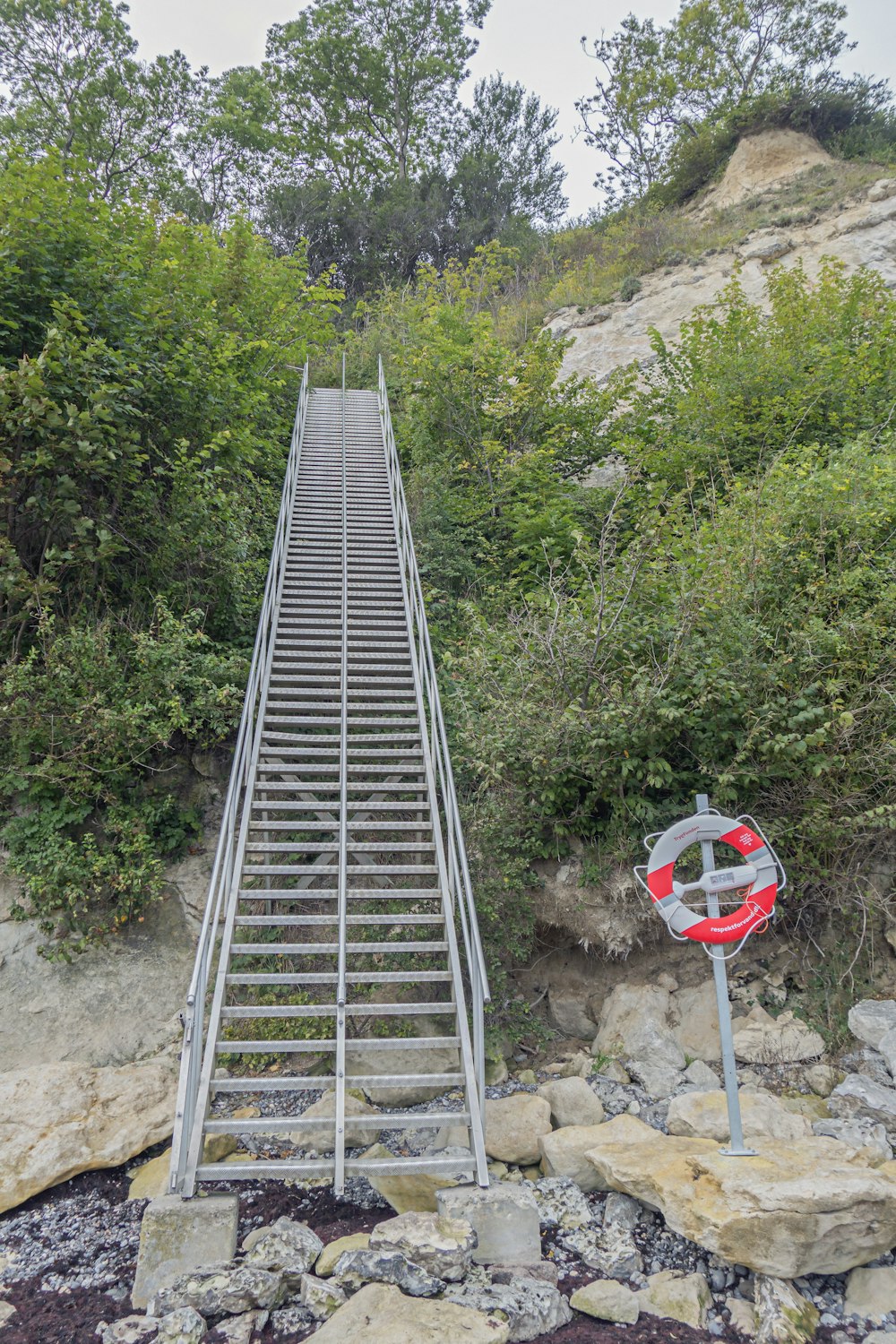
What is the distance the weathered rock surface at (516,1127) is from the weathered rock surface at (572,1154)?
78 millimetres

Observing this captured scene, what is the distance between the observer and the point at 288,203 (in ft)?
75.9

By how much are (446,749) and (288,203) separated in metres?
23.3

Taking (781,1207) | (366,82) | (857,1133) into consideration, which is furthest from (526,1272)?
(366,82)

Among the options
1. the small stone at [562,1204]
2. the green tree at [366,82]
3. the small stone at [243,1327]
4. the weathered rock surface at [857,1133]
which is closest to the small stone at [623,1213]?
the small stone at [562,1204]

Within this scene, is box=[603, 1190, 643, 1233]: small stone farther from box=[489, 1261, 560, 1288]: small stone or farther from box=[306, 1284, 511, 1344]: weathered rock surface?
box=[306, 1284, 511, 1344]: weathered rock surface

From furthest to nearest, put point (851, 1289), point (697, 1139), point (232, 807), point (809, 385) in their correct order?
point (809, 385) → point (232, 807) → point (697, 1139) → point (851, 1289)

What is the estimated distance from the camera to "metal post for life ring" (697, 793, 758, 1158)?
3.80m

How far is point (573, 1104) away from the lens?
4793 millimetres

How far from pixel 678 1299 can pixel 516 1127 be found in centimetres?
135

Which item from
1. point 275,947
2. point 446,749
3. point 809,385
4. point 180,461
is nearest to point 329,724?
point 446,749

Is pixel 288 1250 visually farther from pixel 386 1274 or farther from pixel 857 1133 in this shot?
pixel 857 1133

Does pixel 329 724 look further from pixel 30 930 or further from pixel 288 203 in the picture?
pixel 288 203

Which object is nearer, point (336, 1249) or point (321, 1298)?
point (321, 1298)

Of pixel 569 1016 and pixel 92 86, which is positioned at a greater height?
pixel 92 86
